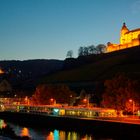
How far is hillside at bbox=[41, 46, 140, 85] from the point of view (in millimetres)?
140500

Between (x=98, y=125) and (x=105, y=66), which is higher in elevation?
(x=105, y=66)

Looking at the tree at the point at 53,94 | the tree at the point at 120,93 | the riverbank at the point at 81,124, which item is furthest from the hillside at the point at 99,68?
the tree at the point at 120,93

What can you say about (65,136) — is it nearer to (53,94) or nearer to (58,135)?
(58,135)

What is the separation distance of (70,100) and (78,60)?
76.0 meters

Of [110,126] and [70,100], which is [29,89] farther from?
[110,126]

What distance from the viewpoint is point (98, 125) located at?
72.1 metres

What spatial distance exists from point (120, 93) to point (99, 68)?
73916mm

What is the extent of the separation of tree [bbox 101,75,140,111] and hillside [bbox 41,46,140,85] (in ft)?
135

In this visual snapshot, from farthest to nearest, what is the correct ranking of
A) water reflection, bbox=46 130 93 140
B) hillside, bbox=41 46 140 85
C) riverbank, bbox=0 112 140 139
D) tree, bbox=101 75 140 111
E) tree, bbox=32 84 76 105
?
hillside, bbox=41 46 140 85, tree, bbox=32 84 76 105, tree, bbox=101 75 140 111, water reflection, bbox=46 130 93 140, riverbank, bbox=0 112 140 139

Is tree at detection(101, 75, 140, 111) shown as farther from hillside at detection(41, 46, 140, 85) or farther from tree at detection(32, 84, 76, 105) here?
hillside at detection(41, 46, 140, 85)

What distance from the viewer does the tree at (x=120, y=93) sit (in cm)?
8288

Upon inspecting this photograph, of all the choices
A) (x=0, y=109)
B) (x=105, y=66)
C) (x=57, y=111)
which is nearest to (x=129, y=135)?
(x=57, y=111)

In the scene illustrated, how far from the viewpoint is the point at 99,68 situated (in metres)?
158

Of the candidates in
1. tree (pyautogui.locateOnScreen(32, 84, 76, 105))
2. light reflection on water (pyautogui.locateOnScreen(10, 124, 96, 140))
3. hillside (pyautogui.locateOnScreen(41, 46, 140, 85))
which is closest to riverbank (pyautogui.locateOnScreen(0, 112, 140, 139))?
light reflection on water (pyautogui.locateOnScreen(10, 124, 96, 140))
